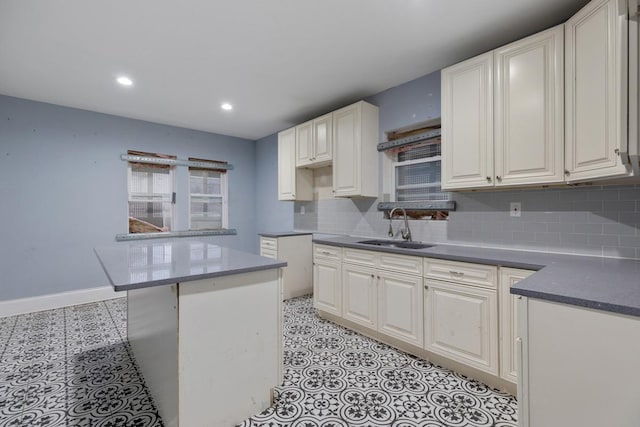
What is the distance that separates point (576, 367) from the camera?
1125mm

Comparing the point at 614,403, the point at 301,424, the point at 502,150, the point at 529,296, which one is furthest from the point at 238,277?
the point at 502,150

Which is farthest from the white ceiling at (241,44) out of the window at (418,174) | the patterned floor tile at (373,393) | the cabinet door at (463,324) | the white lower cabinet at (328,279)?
the patterned floor tile at (373,393)

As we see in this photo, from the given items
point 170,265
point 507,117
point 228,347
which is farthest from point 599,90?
point 170,265

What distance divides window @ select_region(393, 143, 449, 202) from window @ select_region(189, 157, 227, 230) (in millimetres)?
3207

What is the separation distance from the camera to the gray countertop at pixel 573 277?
3.59 feet

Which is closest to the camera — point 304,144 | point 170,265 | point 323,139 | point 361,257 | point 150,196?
point 170,265

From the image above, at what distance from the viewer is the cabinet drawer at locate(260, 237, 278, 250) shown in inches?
152

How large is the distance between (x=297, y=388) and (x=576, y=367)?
1532 millimetres

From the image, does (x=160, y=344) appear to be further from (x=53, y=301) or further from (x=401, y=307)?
(x=53, y=301)

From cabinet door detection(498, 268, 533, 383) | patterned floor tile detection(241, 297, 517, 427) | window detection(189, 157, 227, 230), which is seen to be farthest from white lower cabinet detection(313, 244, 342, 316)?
window detection(189, 157, 227, 230)

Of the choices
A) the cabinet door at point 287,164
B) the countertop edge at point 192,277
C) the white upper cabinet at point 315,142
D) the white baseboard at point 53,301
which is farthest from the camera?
the cabinet door at point 287,164

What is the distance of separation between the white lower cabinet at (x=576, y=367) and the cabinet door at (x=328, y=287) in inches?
72.1

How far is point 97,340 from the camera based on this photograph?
2754mm

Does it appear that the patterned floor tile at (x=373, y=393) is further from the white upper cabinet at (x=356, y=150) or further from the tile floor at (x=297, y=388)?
the white upper cabinet at (x=356, y=150)
